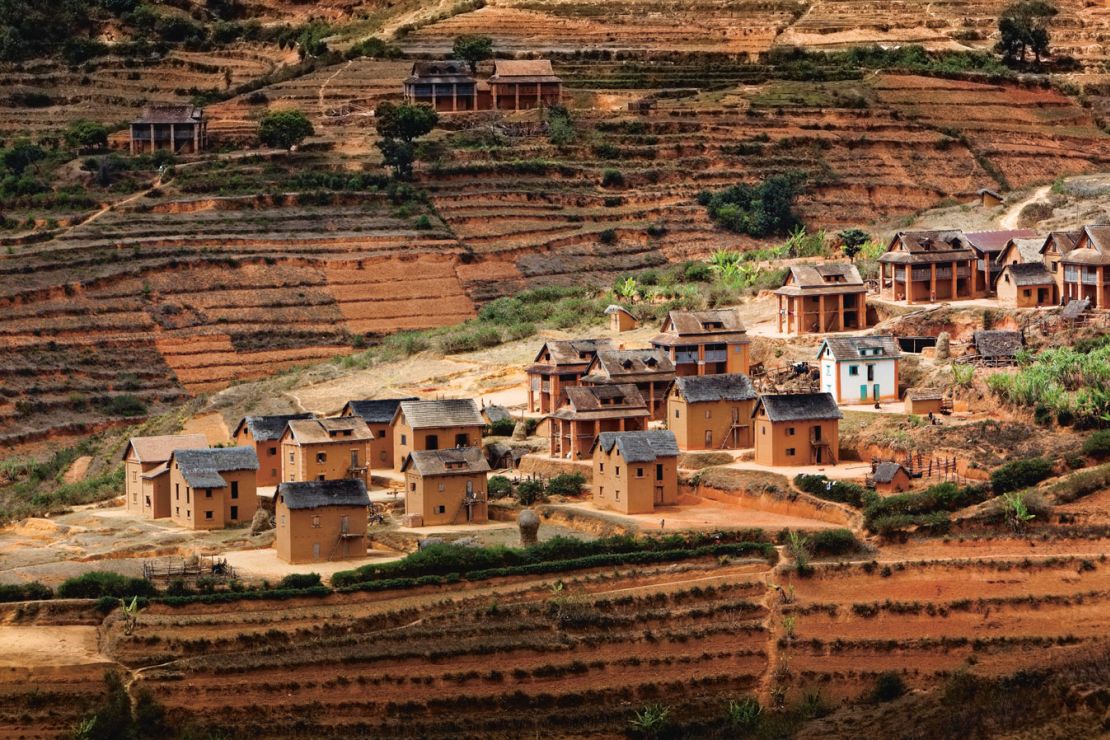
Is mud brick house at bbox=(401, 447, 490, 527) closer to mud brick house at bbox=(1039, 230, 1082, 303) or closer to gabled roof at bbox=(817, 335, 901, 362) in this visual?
gabled roof at bbox=(817, 335, 901, 362)

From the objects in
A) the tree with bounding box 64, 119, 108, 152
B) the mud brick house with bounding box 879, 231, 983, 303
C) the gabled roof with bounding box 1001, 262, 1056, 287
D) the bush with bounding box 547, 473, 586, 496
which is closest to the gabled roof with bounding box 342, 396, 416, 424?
the bush with bounding box 547, 473, 586, 496

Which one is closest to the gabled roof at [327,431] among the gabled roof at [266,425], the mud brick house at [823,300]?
the gabled roof at [266,425]

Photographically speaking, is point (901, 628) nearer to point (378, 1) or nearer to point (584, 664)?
point (584, 664)

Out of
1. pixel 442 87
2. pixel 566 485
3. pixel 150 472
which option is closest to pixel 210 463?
pixel 150 472

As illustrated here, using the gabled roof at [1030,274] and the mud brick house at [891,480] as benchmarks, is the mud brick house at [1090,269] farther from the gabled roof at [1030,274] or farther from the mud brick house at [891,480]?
the mud brick house at [891,480]

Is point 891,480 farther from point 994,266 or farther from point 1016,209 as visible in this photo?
point 1016,209

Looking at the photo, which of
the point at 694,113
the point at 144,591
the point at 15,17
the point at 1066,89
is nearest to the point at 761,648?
the point at 144,591
